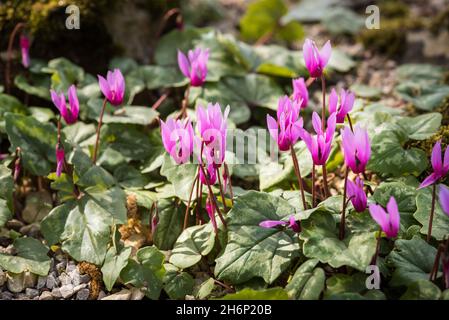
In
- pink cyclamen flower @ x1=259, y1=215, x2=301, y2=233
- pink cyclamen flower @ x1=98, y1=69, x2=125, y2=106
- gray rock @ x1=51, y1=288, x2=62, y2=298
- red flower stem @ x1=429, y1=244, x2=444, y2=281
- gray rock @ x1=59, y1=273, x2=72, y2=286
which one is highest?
pink cyclamen flower @ x1=98, y1=69, x2=125, y2=106

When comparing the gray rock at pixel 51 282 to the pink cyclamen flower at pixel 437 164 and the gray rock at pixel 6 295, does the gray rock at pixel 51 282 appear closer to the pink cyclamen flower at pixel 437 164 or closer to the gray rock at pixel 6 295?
the gray rock at pixel 6 295

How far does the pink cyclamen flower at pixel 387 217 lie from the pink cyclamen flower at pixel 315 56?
0.63 m

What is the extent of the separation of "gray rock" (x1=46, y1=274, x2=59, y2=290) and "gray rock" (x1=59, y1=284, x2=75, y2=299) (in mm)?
49

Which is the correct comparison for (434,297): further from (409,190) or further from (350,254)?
(409,190)

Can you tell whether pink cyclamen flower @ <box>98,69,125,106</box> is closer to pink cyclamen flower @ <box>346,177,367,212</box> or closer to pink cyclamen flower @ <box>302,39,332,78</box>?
pink cyclamen flower @ <box>302,39,332,78</box>

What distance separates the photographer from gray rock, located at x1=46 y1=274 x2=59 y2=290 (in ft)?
8.50

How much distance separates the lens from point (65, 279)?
103 inches

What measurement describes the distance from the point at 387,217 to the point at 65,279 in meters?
1.35

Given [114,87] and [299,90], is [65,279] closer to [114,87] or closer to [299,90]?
[114,87]

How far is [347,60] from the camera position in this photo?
4.02 metres

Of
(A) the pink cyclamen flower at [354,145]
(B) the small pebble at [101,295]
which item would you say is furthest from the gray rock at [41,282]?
(A) the pink cyclamen flower at [354,145]

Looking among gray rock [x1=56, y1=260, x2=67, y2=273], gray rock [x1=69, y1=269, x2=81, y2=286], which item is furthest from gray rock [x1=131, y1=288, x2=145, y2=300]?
gray rock [x1=56, y1=260, x2=67, y2=273]

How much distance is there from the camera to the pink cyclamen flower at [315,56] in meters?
2.38
